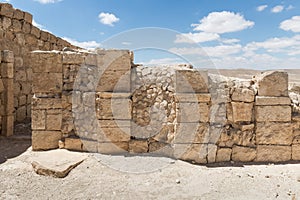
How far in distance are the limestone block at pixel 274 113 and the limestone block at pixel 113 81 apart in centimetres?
258

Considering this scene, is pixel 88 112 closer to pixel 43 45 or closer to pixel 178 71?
pixel 178 71

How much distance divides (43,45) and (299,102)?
8.03 m

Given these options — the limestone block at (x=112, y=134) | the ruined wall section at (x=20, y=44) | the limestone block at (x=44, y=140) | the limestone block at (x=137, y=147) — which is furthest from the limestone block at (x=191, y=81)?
the ruined wall section at (x=20, y=44)

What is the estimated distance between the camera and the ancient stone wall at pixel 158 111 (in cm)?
429

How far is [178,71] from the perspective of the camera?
430 cm

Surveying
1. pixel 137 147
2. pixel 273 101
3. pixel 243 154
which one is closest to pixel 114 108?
pixel 137 147

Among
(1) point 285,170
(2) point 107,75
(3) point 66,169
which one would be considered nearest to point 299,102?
(1) point 285,170

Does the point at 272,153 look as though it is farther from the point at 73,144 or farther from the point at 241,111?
the point at 73,144

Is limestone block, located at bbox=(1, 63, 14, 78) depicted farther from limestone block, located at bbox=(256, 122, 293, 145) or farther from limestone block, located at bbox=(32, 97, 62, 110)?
limestone block, located at bbox=(256, 122, 293, 145)

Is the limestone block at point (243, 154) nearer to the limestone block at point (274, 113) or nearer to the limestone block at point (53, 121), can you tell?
the limestone block at point (274, 113)

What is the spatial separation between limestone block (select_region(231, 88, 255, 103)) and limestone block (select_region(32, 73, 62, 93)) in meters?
3.46

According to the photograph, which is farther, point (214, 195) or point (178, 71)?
point (178, 71)

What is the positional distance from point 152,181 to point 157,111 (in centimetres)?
142

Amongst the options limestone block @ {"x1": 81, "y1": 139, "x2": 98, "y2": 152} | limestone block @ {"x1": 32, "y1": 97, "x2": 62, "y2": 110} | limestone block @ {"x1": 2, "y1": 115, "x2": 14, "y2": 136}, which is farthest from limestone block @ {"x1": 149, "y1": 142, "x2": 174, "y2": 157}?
limestone block @ {"x1": 2, "y1": 115, "x2": 14, "y2": 136}
